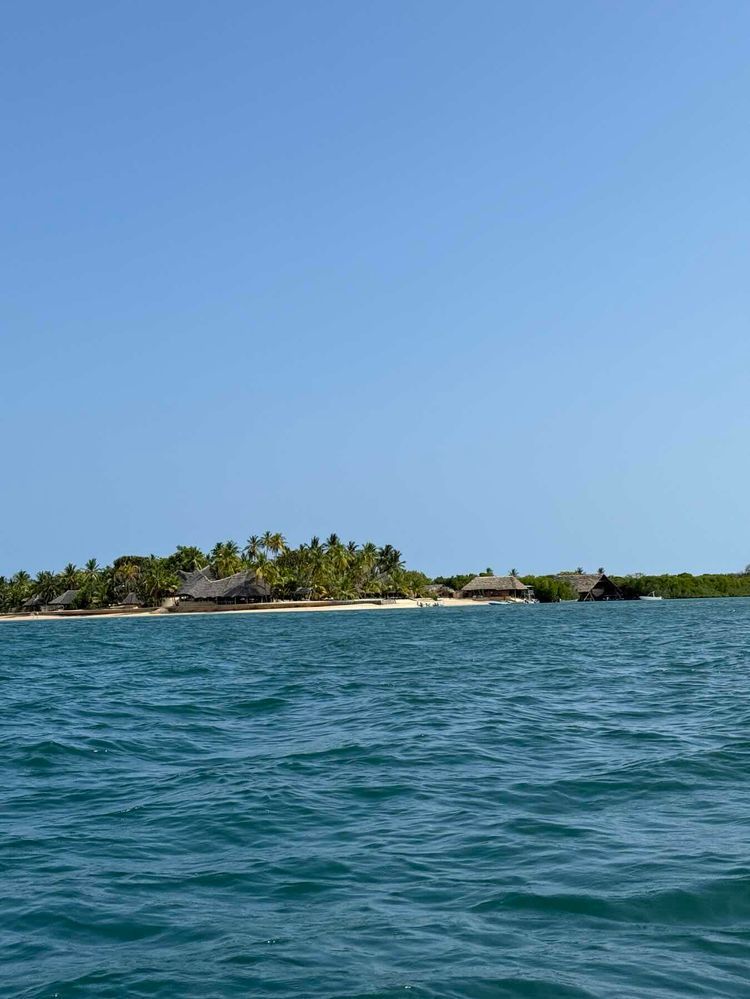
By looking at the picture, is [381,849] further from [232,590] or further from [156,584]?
[156,584]

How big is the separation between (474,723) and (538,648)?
27.8m

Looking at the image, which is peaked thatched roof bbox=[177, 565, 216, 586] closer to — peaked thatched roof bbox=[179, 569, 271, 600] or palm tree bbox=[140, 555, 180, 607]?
palm tree bbox=[140, 555, 180, 607]

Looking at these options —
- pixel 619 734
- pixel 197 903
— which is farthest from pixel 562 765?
pixel 197 903

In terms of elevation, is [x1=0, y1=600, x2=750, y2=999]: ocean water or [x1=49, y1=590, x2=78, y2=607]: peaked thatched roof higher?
[x1=49, y1=590, x2=78, y2=607]: peaked thatched roof

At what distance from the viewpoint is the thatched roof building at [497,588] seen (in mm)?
174500

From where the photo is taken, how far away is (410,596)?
563ft

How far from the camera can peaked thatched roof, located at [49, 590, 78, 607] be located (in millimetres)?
159250

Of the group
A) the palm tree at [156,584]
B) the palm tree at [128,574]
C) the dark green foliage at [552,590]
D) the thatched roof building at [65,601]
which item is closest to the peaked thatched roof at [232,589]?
the palm tree at [156,584]

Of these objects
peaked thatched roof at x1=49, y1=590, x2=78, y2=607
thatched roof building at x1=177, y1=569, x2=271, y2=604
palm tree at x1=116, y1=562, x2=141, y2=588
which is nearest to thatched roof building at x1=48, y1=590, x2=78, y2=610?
peaked thatched roof at x1=49, y1=590, x2=78, y2=607

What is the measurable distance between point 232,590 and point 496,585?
53332mm

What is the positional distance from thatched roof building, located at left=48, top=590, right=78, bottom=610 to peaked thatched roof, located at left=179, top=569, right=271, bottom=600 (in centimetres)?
2377

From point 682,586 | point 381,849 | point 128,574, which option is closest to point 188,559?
point 128,574

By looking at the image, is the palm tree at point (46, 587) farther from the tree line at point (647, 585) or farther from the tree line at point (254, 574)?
the tree line at point (647, 585)

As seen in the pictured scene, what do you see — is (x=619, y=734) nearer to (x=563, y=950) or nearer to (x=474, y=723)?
(x=474, y=723)
